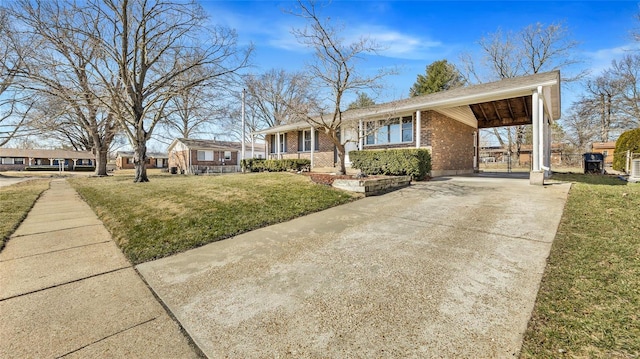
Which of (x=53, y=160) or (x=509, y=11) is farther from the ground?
(x=509, y=11)

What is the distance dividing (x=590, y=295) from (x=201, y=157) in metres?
34.4

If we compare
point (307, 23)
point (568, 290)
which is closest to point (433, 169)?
point (307, 23)

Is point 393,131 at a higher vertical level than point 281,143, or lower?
lower

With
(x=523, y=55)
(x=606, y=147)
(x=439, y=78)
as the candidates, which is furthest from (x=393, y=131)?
(x=606, y=147)

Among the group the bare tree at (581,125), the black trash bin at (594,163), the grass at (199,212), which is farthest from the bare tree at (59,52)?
the bare tree at (581,125)

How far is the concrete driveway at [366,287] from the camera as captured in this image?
1.99 metres

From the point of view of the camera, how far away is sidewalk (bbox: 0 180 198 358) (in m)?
1.99

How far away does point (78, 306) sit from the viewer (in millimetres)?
2564

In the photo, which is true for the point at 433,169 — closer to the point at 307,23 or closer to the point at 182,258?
the point at 307,23

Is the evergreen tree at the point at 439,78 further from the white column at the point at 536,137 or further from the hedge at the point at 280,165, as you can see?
the white column at the point at 536,137

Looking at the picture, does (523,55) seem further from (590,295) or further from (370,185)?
(590,295)

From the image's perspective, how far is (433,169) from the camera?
11891 mm

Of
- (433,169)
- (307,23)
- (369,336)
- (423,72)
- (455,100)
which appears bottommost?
(369,336)

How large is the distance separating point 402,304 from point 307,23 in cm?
889
